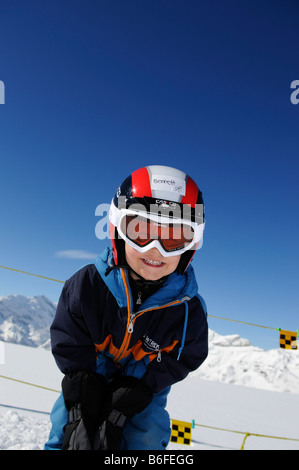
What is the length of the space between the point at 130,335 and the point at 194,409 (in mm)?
6881

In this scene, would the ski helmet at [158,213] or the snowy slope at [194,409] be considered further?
the snowy slope at [194,409]

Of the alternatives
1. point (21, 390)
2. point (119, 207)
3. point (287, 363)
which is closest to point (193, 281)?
point (119, 207)

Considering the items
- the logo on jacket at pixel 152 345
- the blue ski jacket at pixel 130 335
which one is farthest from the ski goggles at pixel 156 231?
the logo on jacket at pixel 152 345

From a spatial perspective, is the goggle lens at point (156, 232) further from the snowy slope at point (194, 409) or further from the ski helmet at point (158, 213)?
the snowy slope at point (194, 409)

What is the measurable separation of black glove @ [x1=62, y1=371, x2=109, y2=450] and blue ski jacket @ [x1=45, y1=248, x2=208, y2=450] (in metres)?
0.10

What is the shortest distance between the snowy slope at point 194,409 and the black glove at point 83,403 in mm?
2082

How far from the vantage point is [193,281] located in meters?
2.63

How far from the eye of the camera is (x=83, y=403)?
220 cm

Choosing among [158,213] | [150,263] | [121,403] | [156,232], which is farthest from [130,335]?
[158,213]

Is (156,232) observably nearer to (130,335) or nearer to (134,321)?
(134,321)

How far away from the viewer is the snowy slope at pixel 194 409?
434cm

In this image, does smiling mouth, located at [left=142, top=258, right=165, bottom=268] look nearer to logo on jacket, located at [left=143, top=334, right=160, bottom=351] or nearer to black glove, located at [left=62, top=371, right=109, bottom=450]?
logo on jacket, located at [left=143, top=334, right=160, bottom=351]
